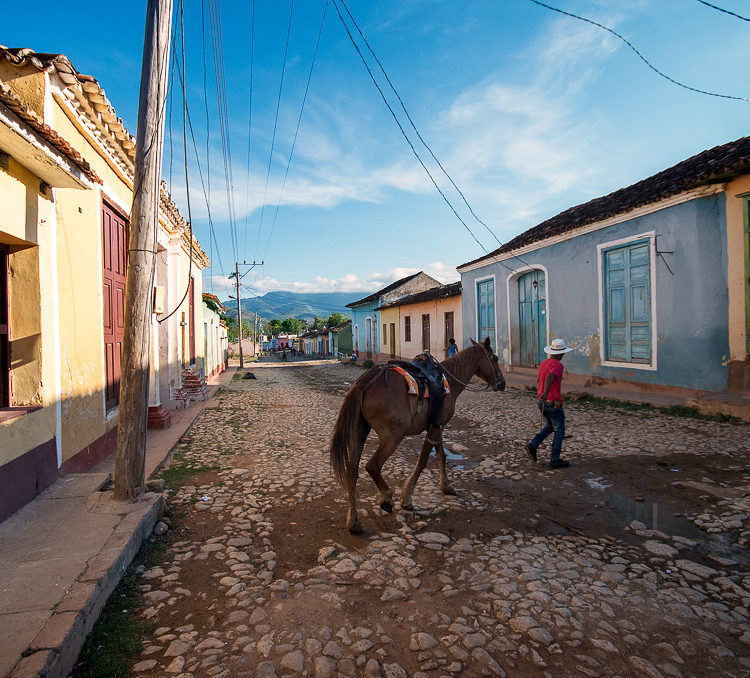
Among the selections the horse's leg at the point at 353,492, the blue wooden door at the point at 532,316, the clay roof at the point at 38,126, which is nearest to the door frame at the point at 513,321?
the blue wooden door at the point at 532,316

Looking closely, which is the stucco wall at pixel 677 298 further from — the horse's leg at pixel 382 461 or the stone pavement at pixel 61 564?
the stone pavement at pixel 61 564

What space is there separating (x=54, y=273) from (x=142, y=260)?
118 centimetres

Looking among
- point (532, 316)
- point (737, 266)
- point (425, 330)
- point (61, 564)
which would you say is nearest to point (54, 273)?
point (61, 564)

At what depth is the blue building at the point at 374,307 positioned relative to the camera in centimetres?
2619

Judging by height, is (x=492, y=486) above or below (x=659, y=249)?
below

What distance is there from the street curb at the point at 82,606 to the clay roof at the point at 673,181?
29.4 feet

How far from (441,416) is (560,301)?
8473mm

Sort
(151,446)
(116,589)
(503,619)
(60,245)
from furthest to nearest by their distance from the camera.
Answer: (151,446)
(60,245)
(116,589)
(503,619)

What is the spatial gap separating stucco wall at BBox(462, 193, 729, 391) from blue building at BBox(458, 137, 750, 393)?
0.06ft

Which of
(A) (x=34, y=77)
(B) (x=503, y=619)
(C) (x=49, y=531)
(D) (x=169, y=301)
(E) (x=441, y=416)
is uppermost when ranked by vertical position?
(A) (x=34, y=77)

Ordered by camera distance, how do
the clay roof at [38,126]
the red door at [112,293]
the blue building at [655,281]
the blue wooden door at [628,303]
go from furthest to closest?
1. the blue wooden door at [628,303]
2. the blue building at [655,281]
3. the red door at [112,293]
4. the clay roof at [38,126]

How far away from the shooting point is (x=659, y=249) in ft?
27.7

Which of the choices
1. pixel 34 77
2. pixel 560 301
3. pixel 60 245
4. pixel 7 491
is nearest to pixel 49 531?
pixel 7 491

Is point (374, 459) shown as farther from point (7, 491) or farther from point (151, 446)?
point (151, 446)
